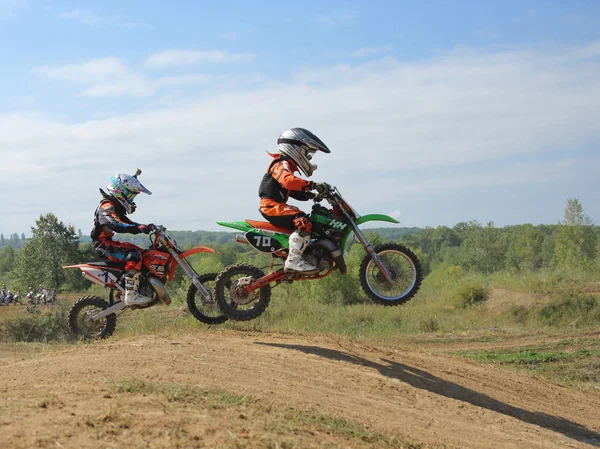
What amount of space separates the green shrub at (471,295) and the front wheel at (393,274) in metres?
18.9

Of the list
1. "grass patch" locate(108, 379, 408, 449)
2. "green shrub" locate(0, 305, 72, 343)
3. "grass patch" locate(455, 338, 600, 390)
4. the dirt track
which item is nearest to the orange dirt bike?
the dirt track

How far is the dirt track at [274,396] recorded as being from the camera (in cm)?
449

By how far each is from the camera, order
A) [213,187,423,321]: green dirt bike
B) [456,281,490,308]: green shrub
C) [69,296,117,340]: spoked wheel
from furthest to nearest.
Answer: [456,281,490,308]: green shrub < [69,296,117,340]: spoked wheel < [213,187,423,321]: green dirt bike

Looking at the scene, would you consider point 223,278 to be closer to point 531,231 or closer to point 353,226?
point 353,226

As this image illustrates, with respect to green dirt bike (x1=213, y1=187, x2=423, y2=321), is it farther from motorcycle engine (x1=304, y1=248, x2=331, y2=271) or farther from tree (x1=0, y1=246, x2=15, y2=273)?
tree (x1=0, y1=246, x2=15, y2=273)

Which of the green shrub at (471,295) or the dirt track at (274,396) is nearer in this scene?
the dirt track at (274,396)

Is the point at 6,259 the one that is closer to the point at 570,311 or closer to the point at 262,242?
the point at 570,311

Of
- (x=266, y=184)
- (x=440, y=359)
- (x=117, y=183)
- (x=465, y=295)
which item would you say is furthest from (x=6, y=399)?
(x=465, y=295)

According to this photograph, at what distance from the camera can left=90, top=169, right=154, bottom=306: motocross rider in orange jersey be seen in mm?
10141

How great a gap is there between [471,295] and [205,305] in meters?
19.5

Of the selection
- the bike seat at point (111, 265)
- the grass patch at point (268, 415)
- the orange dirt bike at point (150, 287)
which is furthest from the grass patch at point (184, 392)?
the bike seat at point (111, 265)

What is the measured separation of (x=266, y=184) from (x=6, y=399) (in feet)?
15.6

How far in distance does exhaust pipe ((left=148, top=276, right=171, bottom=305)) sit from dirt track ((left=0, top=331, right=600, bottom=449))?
1.17 m

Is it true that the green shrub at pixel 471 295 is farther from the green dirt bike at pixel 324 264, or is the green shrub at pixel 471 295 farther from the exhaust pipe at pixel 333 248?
the exhaust pipe at pixel 333 248
